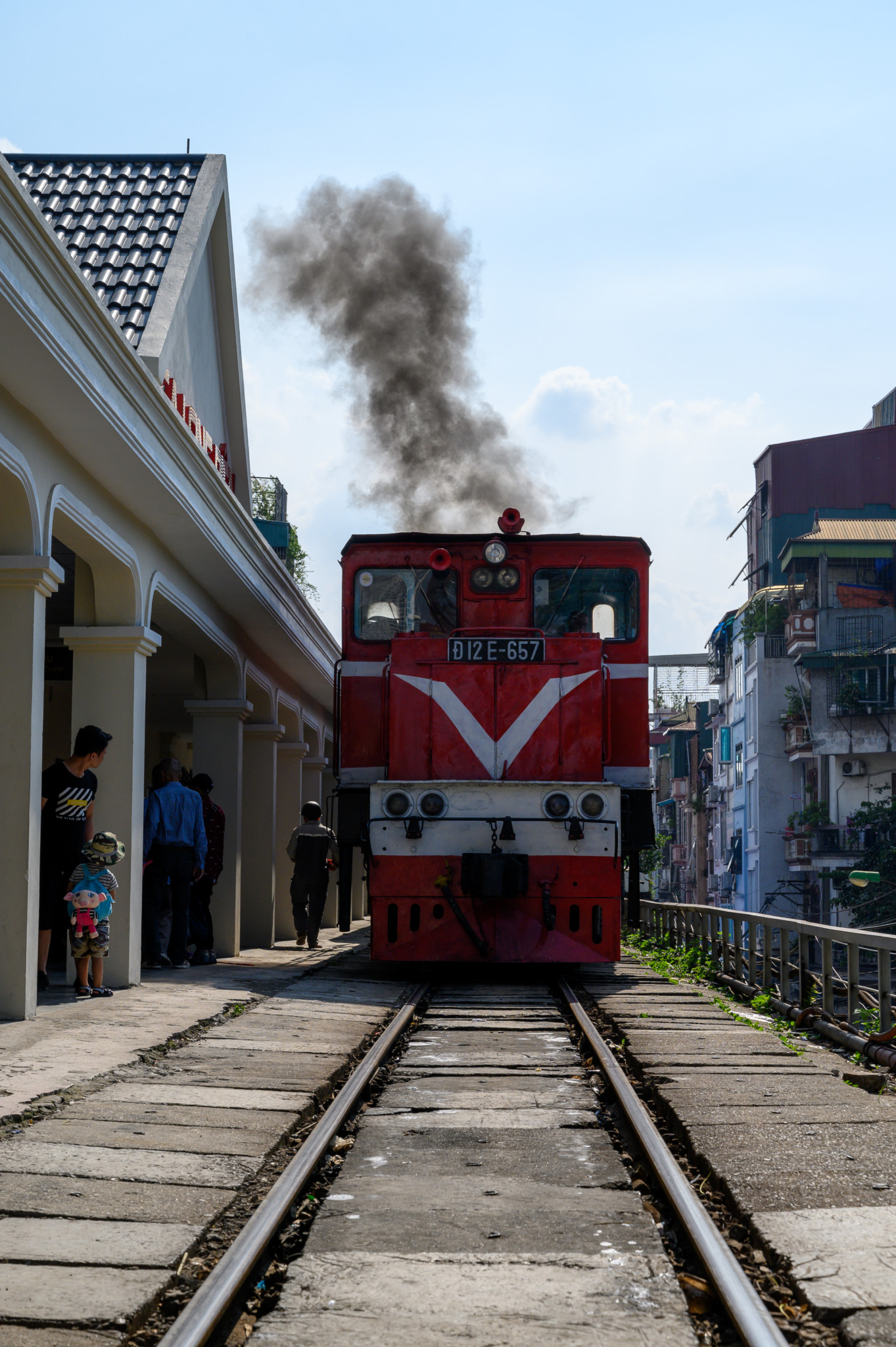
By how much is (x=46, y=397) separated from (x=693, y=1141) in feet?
17.6

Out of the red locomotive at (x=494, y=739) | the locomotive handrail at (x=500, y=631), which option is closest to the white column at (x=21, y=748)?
the red locomotive at (x=494, y=739)

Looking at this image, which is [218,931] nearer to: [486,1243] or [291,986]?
[291,986]

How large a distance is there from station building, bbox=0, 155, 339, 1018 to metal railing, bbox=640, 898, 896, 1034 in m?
4.73

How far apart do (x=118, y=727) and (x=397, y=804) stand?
2189mm

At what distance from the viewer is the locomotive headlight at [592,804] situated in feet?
32.4

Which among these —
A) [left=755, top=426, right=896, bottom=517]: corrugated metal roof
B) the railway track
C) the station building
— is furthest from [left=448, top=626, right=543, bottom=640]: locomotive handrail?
[left=755, top=426, right=896, bottom=517]: corrugated metal roof

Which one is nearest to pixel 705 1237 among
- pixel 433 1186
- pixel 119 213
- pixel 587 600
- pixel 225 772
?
pixel 433 1186

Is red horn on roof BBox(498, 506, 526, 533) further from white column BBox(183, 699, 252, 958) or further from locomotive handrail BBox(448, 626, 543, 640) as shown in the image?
white column BBox(183, 699, 252, 958)

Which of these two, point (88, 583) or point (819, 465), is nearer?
point (88, 583)

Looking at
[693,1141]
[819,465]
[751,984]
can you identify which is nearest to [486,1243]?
[693,1141]

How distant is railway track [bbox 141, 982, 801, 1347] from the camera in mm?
2994

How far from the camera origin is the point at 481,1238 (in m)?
3.63

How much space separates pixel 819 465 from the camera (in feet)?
162

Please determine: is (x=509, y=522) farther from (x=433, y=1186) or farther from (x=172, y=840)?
(x=433, y=1186)
